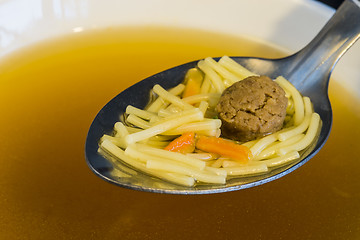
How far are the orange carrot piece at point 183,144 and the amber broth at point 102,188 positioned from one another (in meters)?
0.43

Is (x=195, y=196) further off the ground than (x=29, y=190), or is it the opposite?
(x=195, y=196)

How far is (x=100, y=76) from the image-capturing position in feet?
10.5

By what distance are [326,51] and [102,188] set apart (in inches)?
68.4

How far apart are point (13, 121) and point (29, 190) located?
0.62 meters

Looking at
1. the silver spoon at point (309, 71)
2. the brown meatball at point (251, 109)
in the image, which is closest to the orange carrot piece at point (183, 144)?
the brown meatball at point (251, 109)

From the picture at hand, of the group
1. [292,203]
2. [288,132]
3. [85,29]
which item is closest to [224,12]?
[85,29]

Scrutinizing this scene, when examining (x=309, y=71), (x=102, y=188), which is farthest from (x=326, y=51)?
(x=102, y=188)

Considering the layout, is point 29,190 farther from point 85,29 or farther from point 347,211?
point 347,211

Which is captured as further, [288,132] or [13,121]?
[13,121]

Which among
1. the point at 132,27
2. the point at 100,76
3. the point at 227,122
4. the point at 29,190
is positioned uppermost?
the point at 227,122

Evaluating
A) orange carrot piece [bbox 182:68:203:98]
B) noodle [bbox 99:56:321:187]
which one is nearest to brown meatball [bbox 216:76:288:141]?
noodle [bbox 99:56:321:187]

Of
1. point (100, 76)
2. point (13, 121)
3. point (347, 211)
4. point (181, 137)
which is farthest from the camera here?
point (100, 76)

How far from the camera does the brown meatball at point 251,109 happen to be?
2.27 m

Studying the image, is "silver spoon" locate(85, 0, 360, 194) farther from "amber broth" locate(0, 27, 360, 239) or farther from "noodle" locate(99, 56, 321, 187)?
"amber broth" locate(0, 27, 360, 239)
